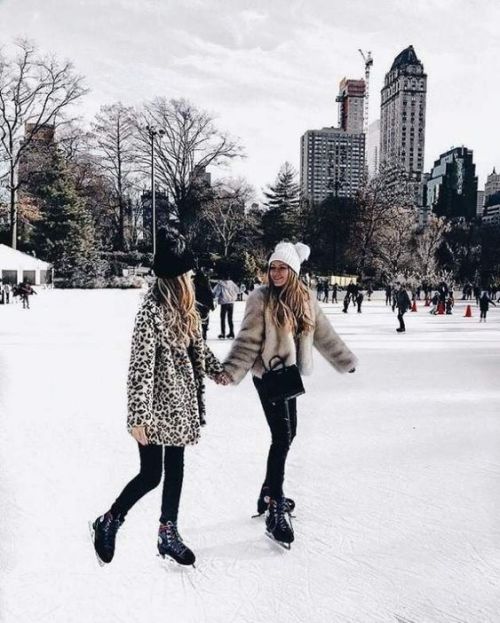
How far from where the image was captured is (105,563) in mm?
1646

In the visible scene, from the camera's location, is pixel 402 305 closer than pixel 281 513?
No

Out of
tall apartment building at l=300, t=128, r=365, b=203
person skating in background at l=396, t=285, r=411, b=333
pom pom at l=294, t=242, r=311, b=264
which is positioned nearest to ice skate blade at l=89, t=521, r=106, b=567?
pom pom at l=294, t=242, r=311, b=264

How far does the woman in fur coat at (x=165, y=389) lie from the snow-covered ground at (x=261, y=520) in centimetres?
10

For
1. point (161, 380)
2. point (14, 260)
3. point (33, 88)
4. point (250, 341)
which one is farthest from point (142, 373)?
point (14, 260)

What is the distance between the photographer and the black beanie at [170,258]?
163cm

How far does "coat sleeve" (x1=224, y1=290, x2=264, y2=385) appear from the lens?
6.24 feet

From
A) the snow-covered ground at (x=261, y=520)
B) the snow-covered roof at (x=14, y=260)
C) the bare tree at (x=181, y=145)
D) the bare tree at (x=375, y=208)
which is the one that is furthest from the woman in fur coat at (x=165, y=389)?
the bare tree at (x=375, y=208)

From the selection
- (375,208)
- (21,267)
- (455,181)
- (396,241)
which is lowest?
(21,267)

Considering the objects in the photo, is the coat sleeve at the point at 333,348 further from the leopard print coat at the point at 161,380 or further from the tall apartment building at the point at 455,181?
the tall apartment building at the point at 455,181

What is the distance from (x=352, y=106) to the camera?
4.81m

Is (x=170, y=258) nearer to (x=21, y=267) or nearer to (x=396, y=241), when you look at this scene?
(x=21, y=267)

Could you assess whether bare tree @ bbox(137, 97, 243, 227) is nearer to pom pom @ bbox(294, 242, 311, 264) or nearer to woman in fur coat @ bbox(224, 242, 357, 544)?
pom pom @ bbox(294, 242, 311, 264)

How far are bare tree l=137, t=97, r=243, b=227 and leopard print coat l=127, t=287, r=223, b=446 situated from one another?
3.57 metres

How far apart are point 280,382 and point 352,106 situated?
3647mm
